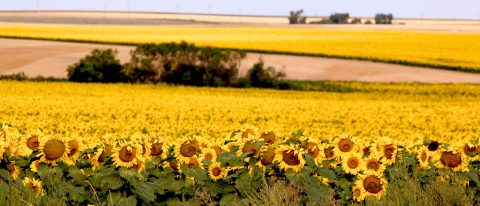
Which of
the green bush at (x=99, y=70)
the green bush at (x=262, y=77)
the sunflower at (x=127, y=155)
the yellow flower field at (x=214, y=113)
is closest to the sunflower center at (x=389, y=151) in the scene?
the sunflower at (x=127, y=155)

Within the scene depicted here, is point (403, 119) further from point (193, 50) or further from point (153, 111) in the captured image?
point (193, 50)

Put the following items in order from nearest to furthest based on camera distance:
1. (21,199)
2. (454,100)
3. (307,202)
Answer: (21,199) < (307,202) < (454,100)

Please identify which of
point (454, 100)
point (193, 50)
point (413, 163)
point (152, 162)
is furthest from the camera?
point (193, 50)

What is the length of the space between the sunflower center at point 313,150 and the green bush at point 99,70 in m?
29.0

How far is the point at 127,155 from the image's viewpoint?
6883mm

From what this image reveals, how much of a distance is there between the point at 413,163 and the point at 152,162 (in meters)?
2.41

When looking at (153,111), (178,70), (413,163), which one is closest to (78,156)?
(413,163)

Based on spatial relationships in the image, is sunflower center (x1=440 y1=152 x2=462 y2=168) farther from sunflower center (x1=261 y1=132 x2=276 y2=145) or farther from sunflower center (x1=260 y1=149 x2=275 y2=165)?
sunflower center (x1=260 y1=149 x2=275 y2=165)

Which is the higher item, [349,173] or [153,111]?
[349,173]

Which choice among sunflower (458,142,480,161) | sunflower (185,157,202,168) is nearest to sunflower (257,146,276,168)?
sunflower (185,157,202,168)

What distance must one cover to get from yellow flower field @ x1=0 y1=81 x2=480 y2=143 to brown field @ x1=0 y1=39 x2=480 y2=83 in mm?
8314

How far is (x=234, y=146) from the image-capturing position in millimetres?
7828

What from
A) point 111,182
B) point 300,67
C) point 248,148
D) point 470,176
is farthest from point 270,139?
point 300,67

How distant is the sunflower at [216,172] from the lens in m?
7.21
